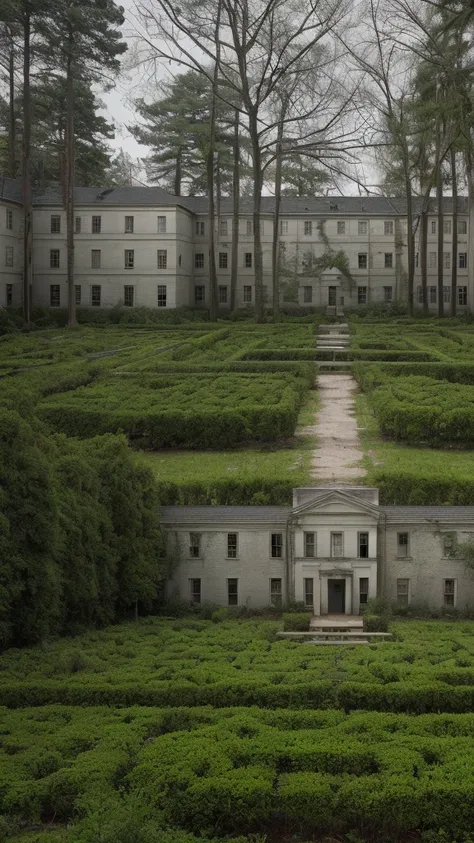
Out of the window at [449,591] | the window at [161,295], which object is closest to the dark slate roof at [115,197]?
the window at [161,295]

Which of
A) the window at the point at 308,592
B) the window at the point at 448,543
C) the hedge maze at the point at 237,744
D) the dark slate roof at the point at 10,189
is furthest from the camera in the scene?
the dark slate roof at the point at 10,189

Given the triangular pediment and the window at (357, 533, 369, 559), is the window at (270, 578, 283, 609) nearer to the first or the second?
the triangular pediment

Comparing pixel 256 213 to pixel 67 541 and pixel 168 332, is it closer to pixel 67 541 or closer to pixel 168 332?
pixel 168 332

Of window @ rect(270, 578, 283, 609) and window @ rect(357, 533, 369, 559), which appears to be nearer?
window @ rect(357, 533, 369, 559)

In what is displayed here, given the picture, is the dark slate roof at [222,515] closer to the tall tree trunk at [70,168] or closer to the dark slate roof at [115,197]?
the tall tree trunk at [70,168]

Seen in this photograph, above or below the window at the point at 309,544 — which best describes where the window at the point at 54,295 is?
above

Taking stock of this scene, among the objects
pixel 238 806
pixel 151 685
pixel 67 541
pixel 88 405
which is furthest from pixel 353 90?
pixel 238 806

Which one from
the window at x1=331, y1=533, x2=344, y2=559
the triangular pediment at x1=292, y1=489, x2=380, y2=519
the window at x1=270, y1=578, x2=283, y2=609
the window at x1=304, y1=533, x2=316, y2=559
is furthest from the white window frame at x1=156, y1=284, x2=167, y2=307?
the window at x1=331, y1=533, x2=344, y2=559
